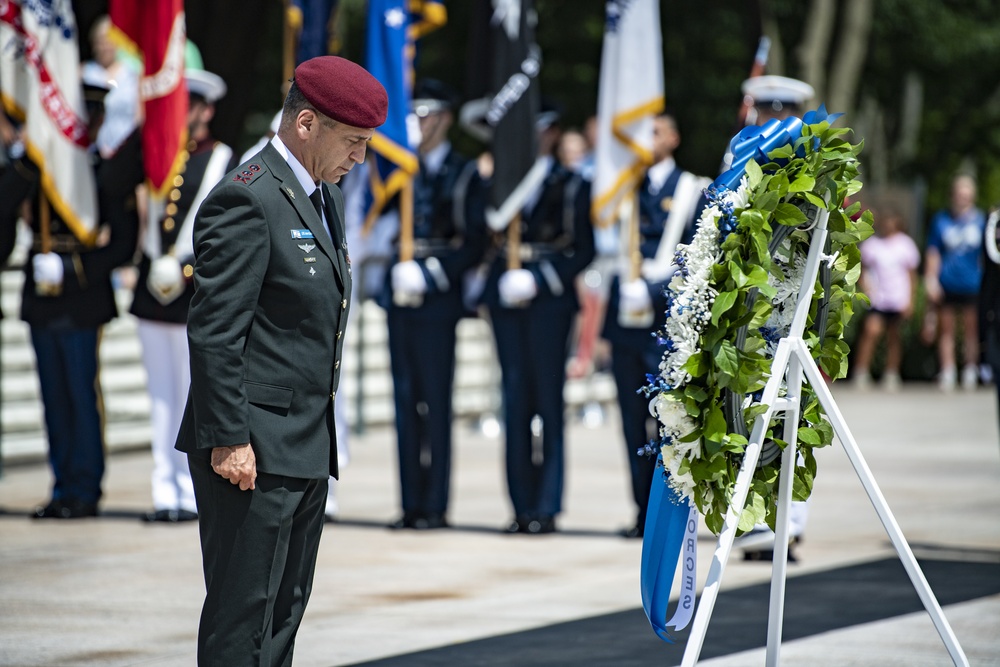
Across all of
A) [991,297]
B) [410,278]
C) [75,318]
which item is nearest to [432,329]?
[410,278]

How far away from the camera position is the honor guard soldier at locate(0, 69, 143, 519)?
9461 millimetres

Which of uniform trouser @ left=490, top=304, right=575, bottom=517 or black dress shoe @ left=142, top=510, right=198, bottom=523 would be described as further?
black dress shoe @ left=142, top=510, right=198, bottom=523

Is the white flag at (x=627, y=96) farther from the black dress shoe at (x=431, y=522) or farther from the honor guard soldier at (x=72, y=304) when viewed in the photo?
the honor guard soldier at (x=72, y=304)

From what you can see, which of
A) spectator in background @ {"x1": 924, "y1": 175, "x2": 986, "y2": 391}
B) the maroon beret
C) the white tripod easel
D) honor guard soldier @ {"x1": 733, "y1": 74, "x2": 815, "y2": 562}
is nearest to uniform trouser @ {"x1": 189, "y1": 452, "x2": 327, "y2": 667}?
the maroon beret

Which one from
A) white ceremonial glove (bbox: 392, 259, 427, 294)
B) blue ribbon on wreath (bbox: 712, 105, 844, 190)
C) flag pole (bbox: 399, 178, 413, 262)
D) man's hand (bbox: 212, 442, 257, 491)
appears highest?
blue ribbon on wreath (bbox: 712, 105, 844, 190)

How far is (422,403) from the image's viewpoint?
374 inches

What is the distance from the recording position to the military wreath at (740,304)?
468 centimetres

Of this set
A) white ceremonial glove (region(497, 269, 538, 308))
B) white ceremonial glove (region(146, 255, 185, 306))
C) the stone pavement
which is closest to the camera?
the stone pavement

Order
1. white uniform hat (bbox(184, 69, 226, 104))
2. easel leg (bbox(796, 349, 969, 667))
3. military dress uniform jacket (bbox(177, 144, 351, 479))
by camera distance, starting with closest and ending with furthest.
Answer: military dress uniform jacket (bbox(177, 144, 351, 479))
easel leg (bbox(796, 349, 969, 667))
white uniform hat (bbox(184, 69, 226, 104))

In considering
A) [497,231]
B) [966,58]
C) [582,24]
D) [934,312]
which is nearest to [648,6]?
[497,231]

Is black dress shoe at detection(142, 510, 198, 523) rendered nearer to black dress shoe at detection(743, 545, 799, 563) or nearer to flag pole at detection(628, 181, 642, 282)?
flag pole at detection(628, 181, 642, 282)

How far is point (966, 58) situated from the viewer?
27312 millimetres

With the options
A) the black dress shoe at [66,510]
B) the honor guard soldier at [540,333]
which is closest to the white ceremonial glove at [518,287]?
the honor guard soldier at [540,333]

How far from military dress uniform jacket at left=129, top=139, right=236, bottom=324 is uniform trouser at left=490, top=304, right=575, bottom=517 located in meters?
1.76
